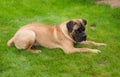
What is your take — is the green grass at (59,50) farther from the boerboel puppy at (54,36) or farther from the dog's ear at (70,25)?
the dog's ear at (70,25)

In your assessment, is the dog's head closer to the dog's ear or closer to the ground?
the dog's ear

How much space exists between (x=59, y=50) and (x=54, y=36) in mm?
363

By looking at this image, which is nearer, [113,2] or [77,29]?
[77,29]

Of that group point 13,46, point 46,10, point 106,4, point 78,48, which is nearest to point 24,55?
point 13,46

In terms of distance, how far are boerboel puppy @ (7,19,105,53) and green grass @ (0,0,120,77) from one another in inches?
6.4

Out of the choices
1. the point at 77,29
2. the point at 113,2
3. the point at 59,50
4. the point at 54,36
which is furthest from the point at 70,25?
the point at 113,2

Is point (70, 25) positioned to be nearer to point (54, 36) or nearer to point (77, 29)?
point (77, 29)

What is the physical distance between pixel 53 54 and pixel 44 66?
686mm

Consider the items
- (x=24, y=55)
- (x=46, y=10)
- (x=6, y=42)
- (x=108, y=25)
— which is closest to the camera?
(x=24, y=55)

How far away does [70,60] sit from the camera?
8.06 metres

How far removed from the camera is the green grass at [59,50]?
24.9 ft

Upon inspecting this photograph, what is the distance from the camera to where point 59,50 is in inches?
337

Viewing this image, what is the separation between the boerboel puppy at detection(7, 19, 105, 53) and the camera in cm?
830

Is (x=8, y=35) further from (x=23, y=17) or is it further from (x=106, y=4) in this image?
(x=106, y=4)
